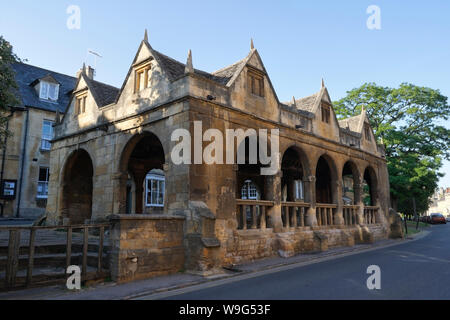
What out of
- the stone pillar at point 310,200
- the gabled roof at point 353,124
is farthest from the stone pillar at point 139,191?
the gabled roof at point 353,124

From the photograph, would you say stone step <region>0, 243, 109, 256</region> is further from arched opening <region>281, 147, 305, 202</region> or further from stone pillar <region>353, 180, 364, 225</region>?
stone pillar <region>353, 180, 364, 225</region>

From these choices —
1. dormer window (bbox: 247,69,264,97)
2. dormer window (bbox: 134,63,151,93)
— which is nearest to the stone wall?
dormer window (bbox: 134,63,151,93)

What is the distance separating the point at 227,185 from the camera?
1094 centimetres

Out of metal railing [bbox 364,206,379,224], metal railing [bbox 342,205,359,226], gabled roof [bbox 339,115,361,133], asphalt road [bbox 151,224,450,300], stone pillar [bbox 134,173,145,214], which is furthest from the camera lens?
gabled roof [bbox 339,115,361,133]

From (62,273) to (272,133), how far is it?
866 cm

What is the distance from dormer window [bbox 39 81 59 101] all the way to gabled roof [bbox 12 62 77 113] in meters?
0.33

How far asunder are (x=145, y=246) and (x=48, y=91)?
66.2ft

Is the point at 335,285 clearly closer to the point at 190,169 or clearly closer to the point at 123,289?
the point at 123,289

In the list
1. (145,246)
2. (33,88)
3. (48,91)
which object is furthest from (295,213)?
(33,88)

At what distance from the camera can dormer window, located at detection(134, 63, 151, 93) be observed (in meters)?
12.3

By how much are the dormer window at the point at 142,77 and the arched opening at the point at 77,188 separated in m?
4.61

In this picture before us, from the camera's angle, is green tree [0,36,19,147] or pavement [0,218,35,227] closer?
green tree [0,36,19,147]

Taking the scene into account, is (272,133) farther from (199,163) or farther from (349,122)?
(349,122)

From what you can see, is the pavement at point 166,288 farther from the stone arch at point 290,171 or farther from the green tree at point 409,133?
the green tree at point 409,133
